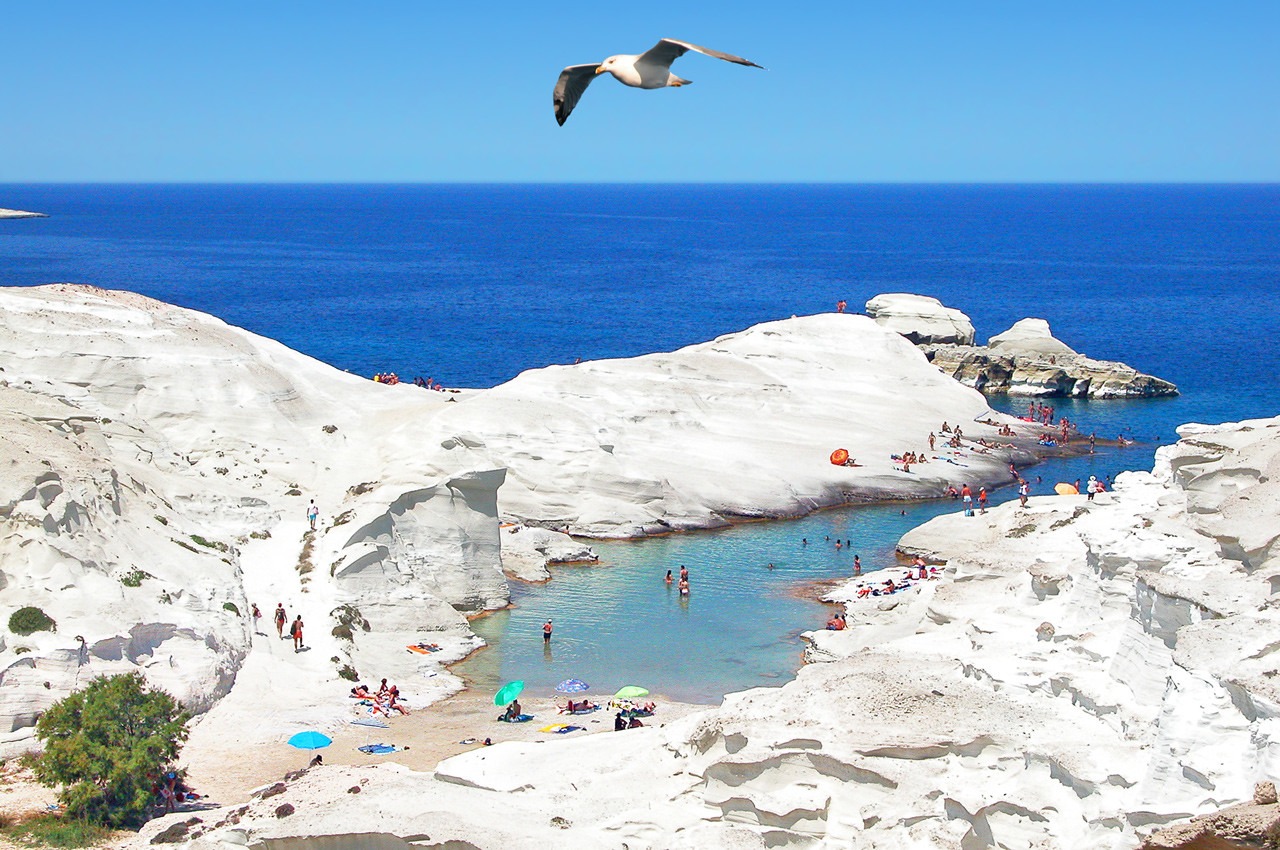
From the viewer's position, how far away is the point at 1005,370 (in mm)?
91688

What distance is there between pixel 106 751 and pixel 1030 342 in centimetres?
7670

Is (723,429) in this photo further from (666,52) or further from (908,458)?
(666,52)

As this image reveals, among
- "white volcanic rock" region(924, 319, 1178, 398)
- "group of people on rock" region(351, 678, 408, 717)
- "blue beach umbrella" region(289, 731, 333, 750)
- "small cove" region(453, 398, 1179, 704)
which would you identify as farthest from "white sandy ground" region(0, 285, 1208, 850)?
→ "white volcanic rock" region(924, 319, 1178, 398)

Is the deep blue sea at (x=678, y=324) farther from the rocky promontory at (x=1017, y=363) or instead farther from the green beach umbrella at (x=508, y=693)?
the green beach umbrella at (x=508, y=693)

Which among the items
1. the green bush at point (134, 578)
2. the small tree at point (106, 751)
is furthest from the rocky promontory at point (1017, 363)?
the small tree at point (106, 751)

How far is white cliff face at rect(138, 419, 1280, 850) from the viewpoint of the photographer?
22.9 m

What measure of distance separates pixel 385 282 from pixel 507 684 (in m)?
119

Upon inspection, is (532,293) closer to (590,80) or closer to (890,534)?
(890,534)

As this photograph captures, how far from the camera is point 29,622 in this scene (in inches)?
1302

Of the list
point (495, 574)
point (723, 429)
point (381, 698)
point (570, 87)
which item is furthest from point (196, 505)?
point (570, 87)

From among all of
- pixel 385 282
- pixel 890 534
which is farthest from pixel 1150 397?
pixel 385 282

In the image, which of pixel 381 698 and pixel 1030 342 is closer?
pixel 381 698

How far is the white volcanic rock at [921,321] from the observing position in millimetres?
97375

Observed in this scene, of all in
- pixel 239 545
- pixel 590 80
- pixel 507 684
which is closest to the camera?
pixel 590 80
